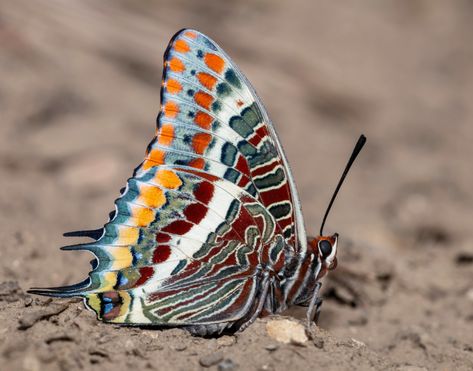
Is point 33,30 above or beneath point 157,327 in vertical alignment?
above

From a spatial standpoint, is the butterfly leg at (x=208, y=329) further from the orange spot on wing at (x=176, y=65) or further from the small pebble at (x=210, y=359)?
the orange spot on wing at (x=176, y=65)

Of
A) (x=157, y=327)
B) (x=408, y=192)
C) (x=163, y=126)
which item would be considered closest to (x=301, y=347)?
(x=157, y=327)

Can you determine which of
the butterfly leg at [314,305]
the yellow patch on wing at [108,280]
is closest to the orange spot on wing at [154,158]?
the yellow patch on wing at [108,280]

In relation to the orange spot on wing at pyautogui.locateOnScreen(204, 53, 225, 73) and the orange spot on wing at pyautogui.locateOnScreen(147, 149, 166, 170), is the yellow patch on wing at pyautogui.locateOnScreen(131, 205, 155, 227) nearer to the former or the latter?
the orange spot on wing at pyautogui.locateOnScreen(147, 149, 166, 170)

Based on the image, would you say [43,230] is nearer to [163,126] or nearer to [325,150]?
[163,126]

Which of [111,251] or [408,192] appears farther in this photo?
[408,192]

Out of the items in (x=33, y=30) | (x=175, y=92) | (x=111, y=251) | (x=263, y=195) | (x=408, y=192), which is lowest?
(x=111, y=251)
